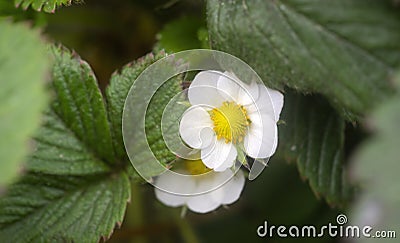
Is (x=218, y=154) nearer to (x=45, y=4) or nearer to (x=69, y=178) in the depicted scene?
(x=69, y=178)

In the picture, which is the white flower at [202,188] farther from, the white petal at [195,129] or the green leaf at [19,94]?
the green leaf at [19,94]

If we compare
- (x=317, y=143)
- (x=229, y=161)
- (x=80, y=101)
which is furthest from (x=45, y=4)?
(x=317, y=143)

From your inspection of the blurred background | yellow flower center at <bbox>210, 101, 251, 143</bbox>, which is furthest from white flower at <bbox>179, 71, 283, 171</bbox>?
the blurred background

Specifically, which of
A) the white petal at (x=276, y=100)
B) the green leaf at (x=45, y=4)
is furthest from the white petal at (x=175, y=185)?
the green leaf at (x=45, y=4)

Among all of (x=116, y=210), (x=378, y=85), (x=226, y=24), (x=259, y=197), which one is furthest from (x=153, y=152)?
(x=259, y=197)

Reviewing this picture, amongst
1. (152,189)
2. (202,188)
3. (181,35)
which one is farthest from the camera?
(152,189)

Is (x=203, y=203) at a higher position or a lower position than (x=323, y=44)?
lower

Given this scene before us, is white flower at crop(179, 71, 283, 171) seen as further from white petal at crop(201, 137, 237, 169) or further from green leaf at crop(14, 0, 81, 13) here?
green leaf at crop(14, 0, 81, 13)

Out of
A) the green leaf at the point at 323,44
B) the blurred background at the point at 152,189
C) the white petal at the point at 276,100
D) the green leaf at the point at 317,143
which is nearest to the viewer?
the green leaf at the point at 323,44
